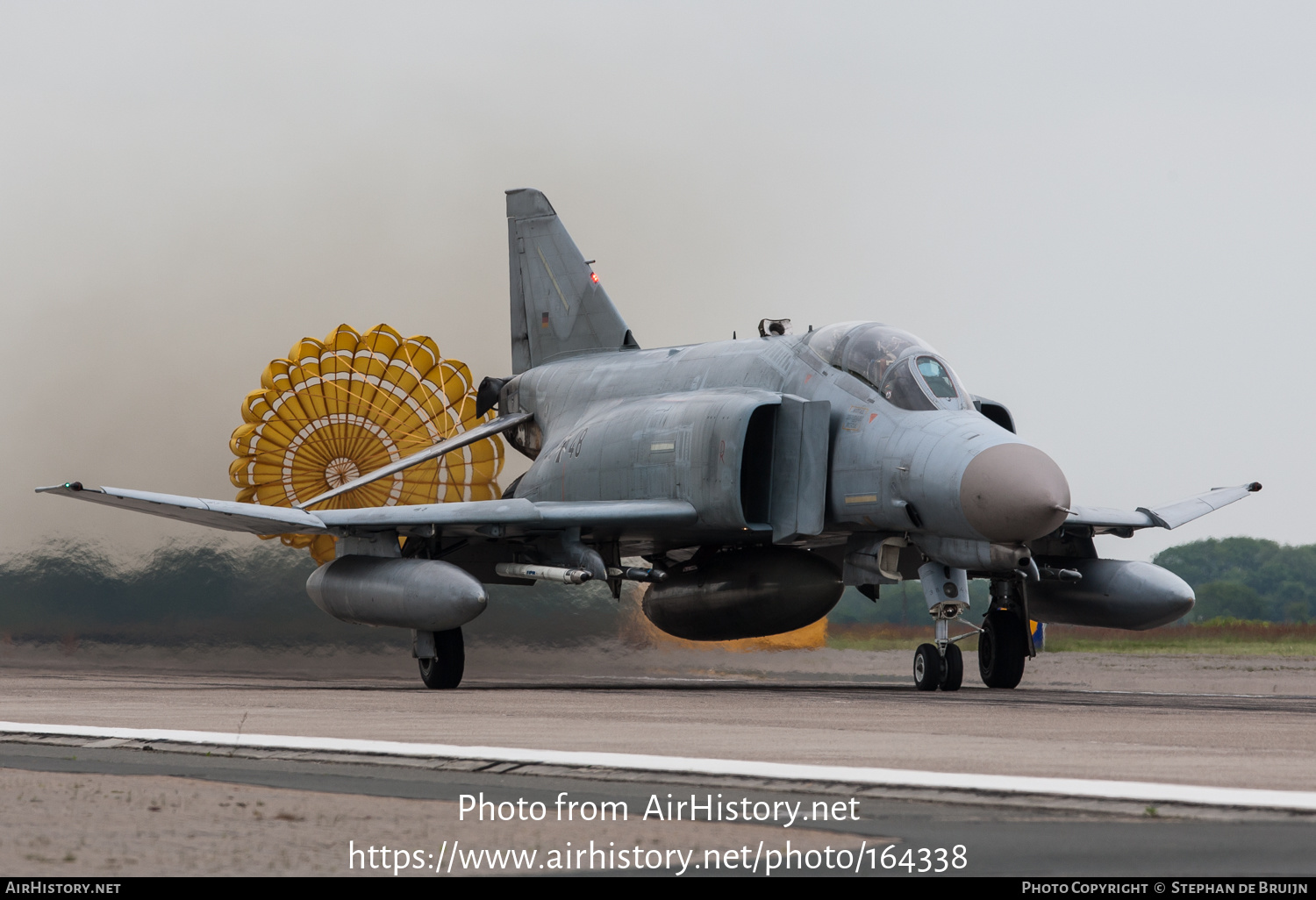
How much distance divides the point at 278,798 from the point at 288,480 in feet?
47.5

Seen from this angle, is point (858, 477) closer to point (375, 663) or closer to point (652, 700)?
point (652, 700)

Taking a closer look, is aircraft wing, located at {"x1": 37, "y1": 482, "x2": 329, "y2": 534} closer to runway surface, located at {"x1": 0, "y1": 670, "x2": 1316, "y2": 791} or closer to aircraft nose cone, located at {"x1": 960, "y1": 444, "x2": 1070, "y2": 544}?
runway surface, located at {"x1": 0, "y1": 670, "x2": 1316, "y2": 791}

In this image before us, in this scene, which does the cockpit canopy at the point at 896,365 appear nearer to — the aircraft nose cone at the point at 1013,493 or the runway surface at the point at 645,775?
the aircraft nose cone at the point at 1013,493

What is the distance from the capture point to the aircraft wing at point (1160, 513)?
1515 cm

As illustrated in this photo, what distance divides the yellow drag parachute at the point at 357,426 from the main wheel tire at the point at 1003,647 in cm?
787

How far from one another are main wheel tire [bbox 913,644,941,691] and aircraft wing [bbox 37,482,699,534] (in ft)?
8.48

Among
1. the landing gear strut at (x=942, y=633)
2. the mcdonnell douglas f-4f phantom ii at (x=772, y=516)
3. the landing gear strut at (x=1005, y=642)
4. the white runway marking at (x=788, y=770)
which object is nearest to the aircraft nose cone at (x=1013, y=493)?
the mcdonnell douglas f-4f phantom ii at (x=772, y=516)

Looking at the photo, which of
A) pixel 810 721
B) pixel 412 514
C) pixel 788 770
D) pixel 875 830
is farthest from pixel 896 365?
pixel 875 830

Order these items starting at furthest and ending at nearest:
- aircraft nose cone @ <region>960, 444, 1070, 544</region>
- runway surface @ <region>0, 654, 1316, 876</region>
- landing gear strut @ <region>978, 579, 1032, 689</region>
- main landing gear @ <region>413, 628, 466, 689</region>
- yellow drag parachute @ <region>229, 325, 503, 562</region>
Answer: yellow drag parachute @ <region>229, 325, 503, 562</region>, main landing gear @ <region>413, 628, 466, 689</region>, landing gear strut @ <region>978, 579, 1032, 689</region>, aircraft nose cone @ <region>960, 444, 1070, 544</region>, runway surface @ <region>0, 654, 1316, 876</region>

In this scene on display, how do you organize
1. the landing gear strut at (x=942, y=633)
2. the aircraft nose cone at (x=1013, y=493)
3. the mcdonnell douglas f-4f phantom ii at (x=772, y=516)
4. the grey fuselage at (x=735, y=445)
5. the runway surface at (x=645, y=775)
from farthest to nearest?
the landing gear strut at (x=942, y=633)
the mcdonnell douglas f-4f phantom ii at (x=772, y=516)
the grey fuselage at (x=735, y=445)
the aircraft nose cone at (x=1013, y=493)
the runway surface at (x=645, y=775)

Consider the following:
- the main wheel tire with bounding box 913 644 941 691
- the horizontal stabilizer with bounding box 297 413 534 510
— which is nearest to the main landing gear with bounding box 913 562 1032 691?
the main wheel tire with bounding box 913 644 941 691

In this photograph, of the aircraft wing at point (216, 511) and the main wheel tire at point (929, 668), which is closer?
the main wheel tire at point (929, 668)

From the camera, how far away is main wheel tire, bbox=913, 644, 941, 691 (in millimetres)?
13453

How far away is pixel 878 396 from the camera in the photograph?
13984 millimetres
